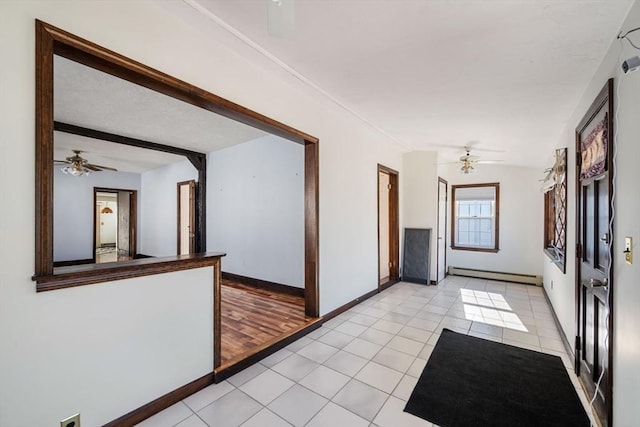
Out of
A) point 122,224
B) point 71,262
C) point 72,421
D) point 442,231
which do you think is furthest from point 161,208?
point 442,231

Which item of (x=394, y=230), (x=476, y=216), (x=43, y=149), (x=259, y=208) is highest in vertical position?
(x=43, y=149)

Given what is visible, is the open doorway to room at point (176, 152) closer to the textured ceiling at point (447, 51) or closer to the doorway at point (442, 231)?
the textured ceiling at point (447, 51)

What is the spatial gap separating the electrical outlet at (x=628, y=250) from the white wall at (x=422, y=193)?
13.0ft

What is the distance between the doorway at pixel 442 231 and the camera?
5.57 m

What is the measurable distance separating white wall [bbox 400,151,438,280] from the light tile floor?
1.54 meters

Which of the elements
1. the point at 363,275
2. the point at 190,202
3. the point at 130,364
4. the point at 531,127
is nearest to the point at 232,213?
the point at 190,202

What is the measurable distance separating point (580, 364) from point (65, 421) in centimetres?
375

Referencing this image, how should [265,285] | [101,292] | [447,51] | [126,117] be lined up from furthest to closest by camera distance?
[265,285] < [126,117] < [447,51] < [101,292]

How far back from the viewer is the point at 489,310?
13.0 feet

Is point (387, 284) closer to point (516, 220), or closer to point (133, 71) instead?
point (516, 220)

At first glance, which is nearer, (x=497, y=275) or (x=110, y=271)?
(x=110, y=271)

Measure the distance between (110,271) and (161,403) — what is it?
1.02 metres

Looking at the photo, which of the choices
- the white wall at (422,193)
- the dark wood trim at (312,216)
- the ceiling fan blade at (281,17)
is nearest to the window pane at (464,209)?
the white wall at (422,193)

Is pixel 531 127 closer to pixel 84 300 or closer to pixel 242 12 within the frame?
pixel 242 12
